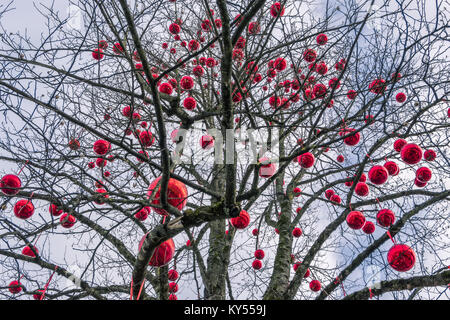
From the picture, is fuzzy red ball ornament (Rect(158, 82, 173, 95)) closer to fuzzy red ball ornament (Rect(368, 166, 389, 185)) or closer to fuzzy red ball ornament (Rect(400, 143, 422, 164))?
fuzzy red ball ornament (Rect(368, 166, 389, 185))

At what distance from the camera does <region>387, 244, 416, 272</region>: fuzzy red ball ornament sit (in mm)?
2453

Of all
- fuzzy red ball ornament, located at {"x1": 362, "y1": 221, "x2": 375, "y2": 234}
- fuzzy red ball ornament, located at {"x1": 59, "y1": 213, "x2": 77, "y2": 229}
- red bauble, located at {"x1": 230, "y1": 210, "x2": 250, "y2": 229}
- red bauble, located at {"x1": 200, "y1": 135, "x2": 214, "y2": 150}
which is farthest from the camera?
red bauble, located at {"x1": 200, "y1": 135, "x2": 214, "y2": 150}

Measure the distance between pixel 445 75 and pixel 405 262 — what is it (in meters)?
3.09

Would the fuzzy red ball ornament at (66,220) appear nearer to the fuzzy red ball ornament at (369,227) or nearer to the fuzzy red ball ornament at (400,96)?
the fuzzy red ball ornament at (369,227)

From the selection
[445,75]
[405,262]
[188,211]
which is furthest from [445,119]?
[188,211]

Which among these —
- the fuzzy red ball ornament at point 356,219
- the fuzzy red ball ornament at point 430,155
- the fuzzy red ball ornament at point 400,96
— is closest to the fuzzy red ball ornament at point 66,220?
the fuzzy red ball ornament at point 356,219

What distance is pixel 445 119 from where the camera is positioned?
13.8ft

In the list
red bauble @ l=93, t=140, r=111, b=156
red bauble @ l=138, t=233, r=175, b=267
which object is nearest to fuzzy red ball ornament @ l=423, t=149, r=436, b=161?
red bauble @ l=138, t=233, r=175, b=267

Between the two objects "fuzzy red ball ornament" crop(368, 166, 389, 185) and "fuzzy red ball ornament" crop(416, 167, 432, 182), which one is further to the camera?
"fuzzy red ball ornament" crop(416, 167, 432, 182)

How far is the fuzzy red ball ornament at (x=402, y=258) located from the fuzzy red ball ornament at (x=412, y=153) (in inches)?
32.3

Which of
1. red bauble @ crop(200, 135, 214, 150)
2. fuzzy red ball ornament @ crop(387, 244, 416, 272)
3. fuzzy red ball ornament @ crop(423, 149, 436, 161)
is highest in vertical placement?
red bauble @ crop(200, 135, 214, 150)

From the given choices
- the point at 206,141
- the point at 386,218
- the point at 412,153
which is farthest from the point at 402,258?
the point at 206,141

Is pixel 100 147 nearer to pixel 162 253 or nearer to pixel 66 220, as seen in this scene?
pixel 66 220

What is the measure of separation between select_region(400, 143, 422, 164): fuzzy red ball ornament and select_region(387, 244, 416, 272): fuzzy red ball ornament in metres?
0.82
